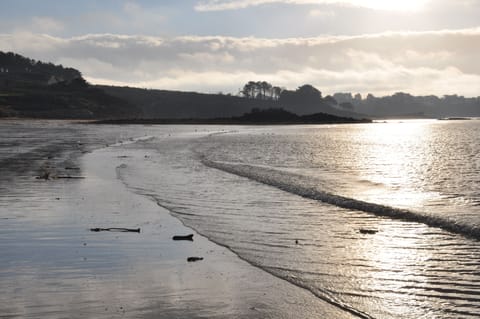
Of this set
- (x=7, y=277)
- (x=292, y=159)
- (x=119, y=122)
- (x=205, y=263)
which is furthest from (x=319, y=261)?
(x=119, y=122)

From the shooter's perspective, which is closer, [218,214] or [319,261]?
[319,261]

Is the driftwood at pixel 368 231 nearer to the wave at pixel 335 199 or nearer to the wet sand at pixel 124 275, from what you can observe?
the wave at pixel 335 199

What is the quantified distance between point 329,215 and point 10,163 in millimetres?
23876

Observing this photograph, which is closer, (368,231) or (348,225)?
(368,231)

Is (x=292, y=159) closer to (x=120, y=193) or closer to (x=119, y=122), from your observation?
(x=120, y=193)

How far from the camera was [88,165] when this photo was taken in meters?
35.9

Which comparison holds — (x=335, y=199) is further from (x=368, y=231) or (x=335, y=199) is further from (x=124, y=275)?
(x=124, y=275)

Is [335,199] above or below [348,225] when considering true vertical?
above

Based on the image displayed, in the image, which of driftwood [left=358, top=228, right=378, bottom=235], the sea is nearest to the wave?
the sea

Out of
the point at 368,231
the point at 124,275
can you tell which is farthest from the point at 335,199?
the point at 124,275

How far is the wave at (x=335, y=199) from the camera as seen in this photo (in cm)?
1656

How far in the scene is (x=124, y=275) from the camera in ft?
35.4

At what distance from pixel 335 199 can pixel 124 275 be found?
13223mm

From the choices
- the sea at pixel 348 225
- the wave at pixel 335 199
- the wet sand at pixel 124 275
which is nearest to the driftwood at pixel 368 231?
the sea at pixel 348 225
